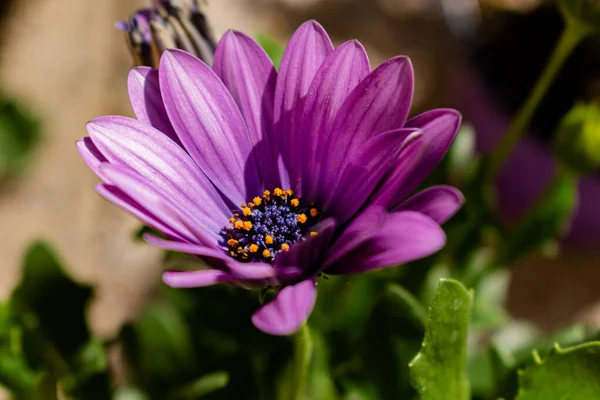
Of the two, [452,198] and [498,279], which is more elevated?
[452,198]

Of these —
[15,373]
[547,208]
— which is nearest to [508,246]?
[547,208]

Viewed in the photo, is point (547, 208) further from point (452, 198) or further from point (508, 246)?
point (452, 198)

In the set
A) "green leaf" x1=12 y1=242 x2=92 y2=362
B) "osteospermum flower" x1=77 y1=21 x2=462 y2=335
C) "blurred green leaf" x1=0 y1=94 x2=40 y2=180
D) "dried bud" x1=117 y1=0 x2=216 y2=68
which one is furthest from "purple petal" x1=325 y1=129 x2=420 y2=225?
"blurred green leaf" x1=0 y1=94 x2=40 y2=180

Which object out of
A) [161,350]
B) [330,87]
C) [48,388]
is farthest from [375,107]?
[161,350]

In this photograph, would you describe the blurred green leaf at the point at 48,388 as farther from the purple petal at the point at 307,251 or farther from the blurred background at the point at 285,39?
the blurred background at the point at 285,39

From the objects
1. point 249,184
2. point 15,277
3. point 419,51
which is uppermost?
point 249,184

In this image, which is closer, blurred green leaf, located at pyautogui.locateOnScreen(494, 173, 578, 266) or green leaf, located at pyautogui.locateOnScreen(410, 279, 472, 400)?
green leaf, located at pyautogui.locateOnScreen(410, 279, 472, 400)

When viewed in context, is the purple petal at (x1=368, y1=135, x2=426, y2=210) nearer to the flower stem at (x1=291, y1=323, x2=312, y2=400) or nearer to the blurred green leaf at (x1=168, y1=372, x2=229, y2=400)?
the flower stem at (x1=291, y1=323, x2=312, y2=400)

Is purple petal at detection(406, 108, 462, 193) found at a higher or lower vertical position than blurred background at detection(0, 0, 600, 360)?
higher
